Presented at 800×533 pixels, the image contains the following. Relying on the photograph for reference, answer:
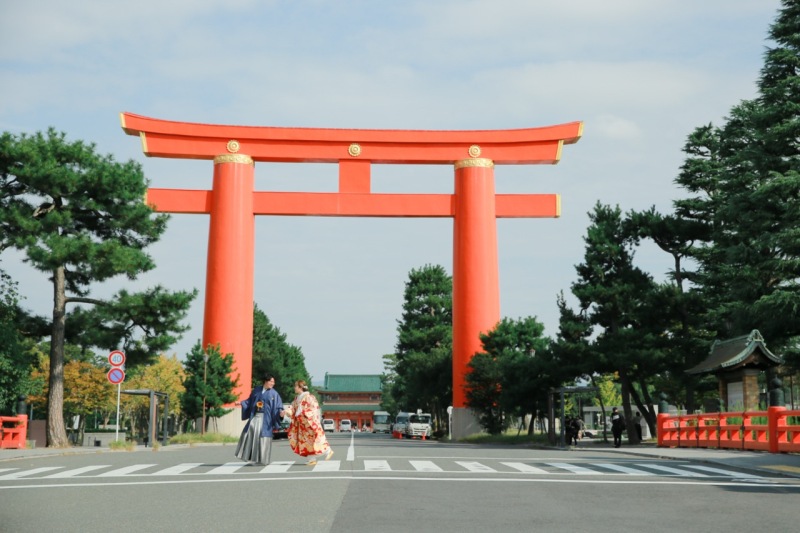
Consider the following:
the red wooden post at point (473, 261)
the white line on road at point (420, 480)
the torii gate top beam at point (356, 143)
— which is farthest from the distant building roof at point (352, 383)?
the white line on road at point (420, 480)

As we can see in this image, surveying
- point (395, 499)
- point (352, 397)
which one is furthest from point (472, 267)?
point (352, 397)

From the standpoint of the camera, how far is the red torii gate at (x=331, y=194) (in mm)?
43969

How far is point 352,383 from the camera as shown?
142 metres

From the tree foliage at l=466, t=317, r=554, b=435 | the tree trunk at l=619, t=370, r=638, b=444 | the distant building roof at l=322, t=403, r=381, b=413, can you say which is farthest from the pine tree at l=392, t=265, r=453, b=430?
the distant building roof at l=322, t=403, r=381, b=413

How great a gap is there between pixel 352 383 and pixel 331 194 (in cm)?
10067

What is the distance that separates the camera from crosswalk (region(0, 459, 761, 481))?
1505 centimetres

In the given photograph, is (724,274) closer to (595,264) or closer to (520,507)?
(595,264)

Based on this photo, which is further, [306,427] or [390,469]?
[306,427]

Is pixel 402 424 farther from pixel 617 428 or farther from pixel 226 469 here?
pixel 226 469

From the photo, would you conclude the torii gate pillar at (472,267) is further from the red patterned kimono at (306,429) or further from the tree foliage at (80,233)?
the red patterned kimono at (306,429)

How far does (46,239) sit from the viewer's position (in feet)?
97.8

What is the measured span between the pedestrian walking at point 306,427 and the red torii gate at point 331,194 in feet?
87.2

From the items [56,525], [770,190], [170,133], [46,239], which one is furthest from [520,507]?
[170,133]

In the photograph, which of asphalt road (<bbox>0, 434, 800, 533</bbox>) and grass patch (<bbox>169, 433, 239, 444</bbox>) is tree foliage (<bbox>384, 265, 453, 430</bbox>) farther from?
asphalt road (<bbox>0, 434, 800, 533</bbox>)
